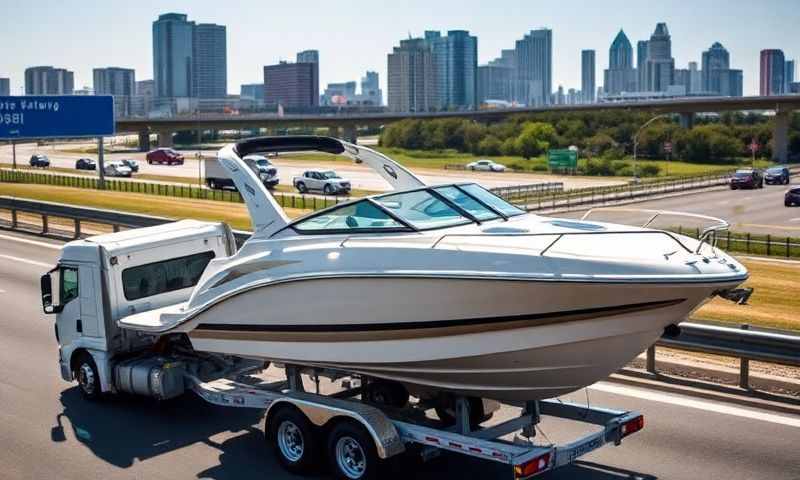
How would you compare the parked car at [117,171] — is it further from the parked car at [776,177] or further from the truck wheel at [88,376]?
the truck wheel at [88,376]

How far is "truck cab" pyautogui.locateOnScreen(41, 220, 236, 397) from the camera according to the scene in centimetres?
1263

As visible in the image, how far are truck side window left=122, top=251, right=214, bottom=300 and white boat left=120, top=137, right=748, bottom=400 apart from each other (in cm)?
189

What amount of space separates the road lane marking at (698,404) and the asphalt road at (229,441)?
0.04 feet

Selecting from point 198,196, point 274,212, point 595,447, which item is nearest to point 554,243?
point 595,447

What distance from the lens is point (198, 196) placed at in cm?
5197

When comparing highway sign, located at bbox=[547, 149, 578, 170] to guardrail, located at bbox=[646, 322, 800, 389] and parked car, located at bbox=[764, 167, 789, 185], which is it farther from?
guardrail, located at bbox=[646, 322, 800, 389]

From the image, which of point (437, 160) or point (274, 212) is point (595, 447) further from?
point (437, 160)

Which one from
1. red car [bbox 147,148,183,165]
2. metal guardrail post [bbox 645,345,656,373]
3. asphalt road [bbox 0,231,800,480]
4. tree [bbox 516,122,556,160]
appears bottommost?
asphalt road [bbox 0,231,800,480]

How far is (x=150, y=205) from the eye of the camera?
136 ft

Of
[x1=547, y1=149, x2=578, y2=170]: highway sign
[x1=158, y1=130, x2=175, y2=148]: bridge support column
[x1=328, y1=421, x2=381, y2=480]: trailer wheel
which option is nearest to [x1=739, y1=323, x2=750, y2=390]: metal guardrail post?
[x1=328, y1=421, x2=381, y2=480]: trailer wheel

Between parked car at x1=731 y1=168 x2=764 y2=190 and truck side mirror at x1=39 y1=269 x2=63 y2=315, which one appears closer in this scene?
truck side mirror at x1=39 y1=269 x2=63 y2=315

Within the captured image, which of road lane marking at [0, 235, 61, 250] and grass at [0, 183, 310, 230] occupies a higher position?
grass at [0, 183, 310, 230]

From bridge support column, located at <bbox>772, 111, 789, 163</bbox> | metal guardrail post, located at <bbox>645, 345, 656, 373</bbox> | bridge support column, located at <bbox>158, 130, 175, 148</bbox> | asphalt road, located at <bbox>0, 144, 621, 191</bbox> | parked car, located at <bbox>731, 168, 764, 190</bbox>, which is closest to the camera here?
metal guardrail post, located at <bbox>645, 345, 656, 373</bbox>

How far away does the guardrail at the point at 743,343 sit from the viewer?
12.0 meters
